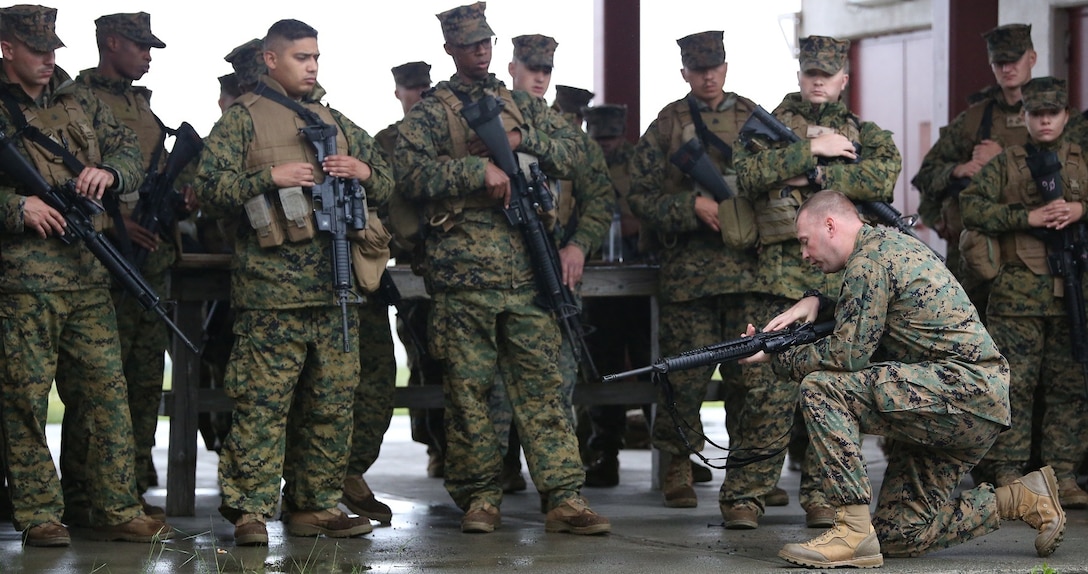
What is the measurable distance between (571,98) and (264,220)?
155 inches

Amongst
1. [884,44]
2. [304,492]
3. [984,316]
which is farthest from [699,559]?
[884,44]

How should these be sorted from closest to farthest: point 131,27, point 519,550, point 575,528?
point 519,550, point 575,528, point 131,27

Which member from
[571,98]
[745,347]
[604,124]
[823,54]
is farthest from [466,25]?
[571,98]

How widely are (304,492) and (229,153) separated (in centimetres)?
145

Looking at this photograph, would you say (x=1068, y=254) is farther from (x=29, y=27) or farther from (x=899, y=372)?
(x=29, y=27)

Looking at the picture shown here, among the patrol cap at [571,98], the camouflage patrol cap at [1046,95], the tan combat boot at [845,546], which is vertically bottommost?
the tan combat boot at [845,546]

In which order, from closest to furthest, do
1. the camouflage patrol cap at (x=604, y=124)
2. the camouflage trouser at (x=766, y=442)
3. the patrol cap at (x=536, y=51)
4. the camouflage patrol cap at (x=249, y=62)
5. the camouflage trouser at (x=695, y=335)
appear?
1. the camouflage trouser at (x=766, y=442)
2. the camouflage trouser at (x=695, y=335)
3. the camouflage patrol cap at (x=249, y=62)
4. the patrol cap at (x=536, y=51)
5. the camouflage patrol cap at (x=604, y=124)

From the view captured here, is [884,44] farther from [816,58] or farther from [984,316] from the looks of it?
[816,58]

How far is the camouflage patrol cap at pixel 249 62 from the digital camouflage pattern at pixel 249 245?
1457mm

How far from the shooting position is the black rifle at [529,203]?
6.57 m

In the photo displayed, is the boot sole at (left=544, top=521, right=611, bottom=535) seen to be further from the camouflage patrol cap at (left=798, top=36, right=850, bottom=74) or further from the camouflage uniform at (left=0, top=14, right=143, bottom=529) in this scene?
the camouflage patrol cap at (left=798, top=36, right=850, bottom=74)

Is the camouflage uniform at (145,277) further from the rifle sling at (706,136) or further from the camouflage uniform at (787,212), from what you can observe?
the camouflage uniform at (787,212)

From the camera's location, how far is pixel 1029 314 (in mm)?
7508

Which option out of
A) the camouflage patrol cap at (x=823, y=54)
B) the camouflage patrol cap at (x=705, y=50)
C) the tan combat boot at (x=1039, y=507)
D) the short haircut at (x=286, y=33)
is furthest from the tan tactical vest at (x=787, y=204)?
the short haircut at (x=286, y=33)
